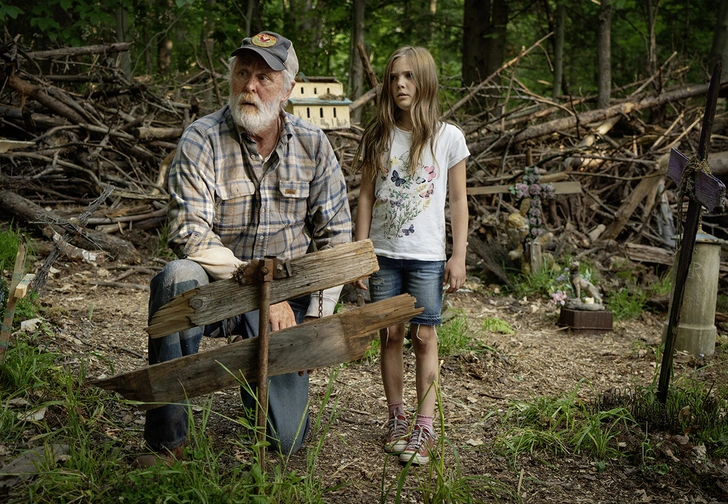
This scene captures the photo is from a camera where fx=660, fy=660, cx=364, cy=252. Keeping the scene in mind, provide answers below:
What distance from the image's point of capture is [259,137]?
3.16m

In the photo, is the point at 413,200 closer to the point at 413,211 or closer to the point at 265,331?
the point at 413,211

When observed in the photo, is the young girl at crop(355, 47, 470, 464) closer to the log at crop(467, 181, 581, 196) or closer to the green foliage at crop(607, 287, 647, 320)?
the green foliage at crop(607, 287, 647, 320)

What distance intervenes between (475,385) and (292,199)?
75.4 inches

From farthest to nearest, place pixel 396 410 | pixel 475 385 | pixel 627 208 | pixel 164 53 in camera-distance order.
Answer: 1. pixel 164 53
2. pixel 627 208
3. pixel 475 385
4. pixel 396 410

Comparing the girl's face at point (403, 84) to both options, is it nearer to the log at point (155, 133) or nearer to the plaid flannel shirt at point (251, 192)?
the plaid flannel shirt at point (251, 192)

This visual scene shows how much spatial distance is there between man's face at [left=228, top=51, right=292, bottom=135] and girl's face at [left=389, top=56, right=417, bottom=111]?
0.56 metres

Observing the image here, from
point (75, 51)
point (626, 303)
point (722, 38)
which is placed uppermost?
point (722, 38)

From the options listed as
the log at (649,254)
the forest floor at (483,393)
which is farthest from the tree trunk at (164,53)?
the log at (649,254)

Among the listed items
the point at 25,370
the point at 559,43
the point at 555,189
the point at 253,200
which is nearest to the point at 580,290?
the point at 555,189

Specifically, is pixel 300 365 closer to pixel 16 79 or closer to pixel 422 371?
pixel 422 371

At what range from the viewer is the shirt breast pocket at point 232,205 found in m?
3.08

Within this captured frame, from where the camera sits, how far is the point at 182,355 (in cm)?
284

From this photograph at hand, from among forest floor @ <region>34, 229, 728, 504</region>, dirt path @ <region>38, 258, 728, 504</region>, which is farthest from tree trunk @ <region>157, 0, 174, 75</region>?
dirt path @ <region>38, 258, 728, 504</region>

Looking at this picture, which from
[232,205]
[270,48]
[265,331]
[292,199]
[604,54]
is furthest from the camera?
A: [604,54]
